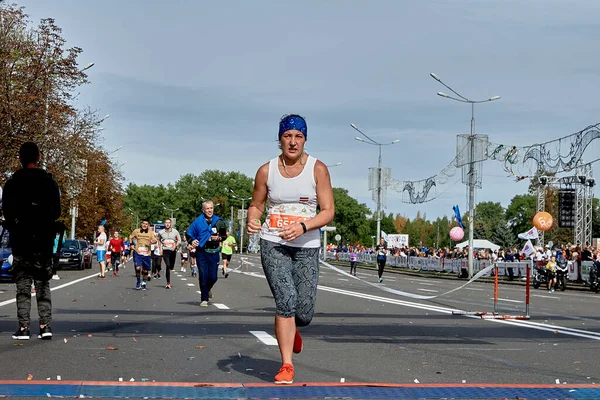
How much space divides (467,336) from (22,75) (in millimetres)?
26437

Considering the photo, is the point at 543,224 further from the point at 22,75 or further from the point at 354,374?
the point at 354,374

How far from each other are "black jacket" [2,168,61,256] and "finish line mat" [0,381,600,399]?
9.67 feet

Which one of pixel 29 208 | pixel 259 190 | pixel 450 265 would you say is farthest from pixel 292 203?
pixel 450 265

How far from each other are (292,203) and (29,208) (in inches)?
136

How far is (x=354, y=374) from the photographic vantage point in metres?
6.86

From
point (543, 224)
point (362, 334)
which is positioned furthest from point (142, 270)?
point (543, 224)

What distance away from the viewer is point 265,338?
30.8ft

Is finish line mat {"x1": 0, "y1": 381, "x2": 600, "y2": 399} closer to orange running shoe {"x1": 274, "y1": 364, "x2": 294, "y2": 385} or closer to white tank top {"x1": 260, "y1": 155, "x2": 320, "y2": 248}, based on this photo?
orange running shoe {"x1": 274, "y1": 364, "x2": 294, "y2": 385}

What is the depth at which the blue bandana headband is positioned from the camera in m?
6.54

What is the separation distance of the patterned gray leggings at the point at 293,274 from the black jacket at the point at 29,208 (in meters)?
3.28

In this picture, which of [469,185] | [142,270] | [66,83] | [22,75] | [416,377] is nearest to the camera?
[416,377]

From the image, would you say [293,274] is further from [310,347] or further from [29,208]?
[29,208]

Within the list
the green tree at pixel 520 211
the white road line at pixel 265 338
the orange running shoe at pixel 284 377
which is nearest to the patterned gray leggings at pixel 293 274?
the orange running shoe at pixel 284 377

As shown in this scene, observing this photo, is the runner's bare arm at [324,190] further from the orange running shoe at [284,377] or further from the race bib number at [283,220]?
the orange running shoe at [284,377]
